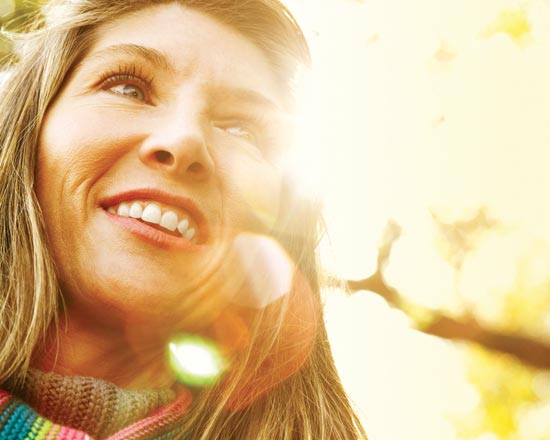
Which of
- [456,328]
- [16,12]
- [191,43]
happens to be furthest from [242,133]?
[456,328]

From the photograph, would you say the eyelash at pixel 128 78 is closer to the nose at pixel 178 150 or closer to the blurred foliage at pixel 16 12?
the nose at pixel 178 150

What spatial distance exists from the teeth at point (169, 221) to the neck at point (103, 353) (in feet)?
0.90

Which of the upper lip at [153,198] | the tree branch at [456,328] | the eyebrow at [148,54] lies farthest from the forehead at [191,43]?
the tree branch at [456,328]

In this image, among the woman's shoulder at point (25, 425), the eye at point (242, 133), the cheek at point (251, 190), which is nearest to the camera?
the woman's shoulder at point (25, 425)

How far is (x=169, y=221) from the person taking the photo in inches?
50.0

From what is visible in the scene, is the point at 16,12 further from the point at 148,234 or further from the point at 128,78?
the point at 148,234

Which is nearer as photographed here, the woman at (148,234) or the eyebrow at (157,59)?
the woman at (148,234)

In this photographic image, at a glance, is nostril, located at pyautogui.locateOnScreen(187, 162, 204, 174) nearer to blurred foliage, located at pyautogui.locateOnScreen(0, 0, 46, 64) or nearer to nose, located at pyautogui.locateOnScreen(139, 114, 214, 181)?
nose, located at pyautogui.locateOnScreen(139, 114, 214, 181)

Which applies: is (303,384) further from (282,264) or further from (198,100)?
(198,100)

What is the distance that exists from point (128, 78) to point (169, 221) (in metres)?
0.43

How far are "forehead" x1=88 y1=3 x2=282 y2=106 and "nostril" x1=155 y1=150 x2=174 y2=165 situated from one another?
24 cm

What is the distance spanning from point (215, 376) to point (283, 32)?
1.16 metres

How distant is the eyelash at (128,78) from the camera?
141 cm

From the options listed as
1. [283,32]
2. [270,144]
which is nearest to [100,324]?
[270,144]
